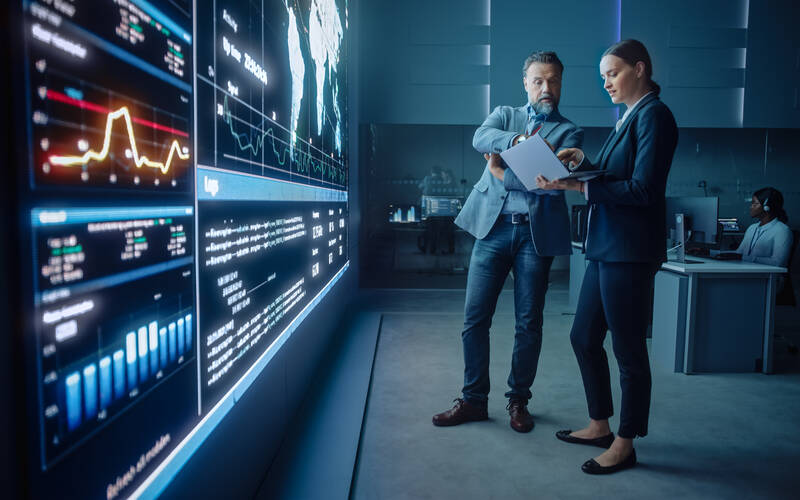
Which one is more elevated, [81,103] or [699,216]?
[81,103]

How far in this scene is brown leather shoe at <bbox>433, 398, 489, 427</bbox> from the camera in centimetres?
235

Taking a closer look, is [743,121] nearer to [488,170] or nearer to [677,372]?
[677,372]

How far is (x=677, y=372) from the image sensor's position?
10.4 feet

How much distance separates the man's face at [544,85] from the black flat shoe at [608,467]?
57.1 inches

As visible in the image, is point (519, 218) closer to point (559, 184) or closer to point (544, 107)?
point (559, 184)

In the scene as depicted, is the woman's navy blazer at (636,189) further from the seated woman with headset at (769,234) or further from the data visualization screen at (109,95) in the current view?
the seated woman with headset at (769,234)

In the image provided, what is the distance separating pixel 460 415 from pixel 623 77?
158 cm

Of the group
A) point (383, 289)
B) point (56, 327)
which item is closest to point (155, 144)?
point (56, 327)

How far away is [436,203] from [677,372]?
4100 millimetres

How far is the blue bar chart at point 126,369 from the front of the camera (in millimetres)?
731

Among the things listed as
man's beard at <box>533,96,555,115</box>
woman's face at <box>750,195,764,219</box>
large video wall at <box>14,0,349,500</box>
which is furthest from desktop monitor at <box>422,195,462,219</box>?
large video wall at <box>14,0,349,500</box>

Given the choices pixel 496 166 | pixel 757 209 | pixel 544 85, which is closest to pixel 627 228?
pixel 496 166

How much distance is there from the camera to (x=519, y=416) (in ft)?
7.63

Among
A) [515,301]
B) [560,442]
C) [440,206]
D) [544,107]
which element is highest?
[544,107]
